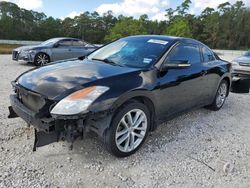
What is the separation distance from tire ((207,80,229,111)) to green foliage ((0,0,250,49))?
53.4m

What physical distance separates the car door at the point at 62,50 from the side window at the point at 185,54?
732 centimetres

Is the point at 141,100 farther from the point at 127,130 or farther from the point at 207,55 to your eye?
the point at 207,55

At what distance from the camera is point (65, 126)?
2.65m

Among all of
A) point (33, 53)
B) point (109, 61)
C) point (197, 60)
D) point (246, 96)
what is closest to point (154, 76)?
point (109, 61)

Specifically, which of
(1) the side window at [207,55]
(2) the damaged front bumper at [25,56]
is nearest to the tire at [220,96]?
(1) the side window at [207,55]

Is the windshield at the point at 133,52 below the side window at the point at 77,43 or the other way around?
below

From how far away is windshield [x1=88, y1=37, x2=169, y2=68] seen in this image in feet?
11.7

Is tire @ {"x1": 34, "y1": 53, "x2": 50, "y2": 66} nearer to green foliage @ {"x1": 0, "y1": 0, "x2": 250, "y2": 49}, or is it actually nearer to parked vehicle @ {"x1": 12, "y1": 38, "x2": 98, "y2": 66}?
parked vehicle @ {"x1": 12, "y1": 38, "x2": 98, "y2": 66}

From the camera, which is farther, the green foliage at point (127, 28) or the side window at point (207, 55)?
the green foliage at point (127, 28)

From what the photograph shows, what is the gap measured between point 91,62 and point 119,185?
6.18ft

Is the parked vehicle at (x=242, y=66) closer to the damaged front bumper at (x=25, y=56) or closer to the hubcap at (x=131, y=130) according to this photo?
the hubcap at (x=131, y=130)

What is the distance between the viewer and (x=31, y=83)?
3082 millimetres

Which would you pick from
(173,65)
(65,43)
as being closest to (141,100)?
(173,65)

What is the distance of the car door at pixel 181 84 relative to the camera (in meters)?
3.51
